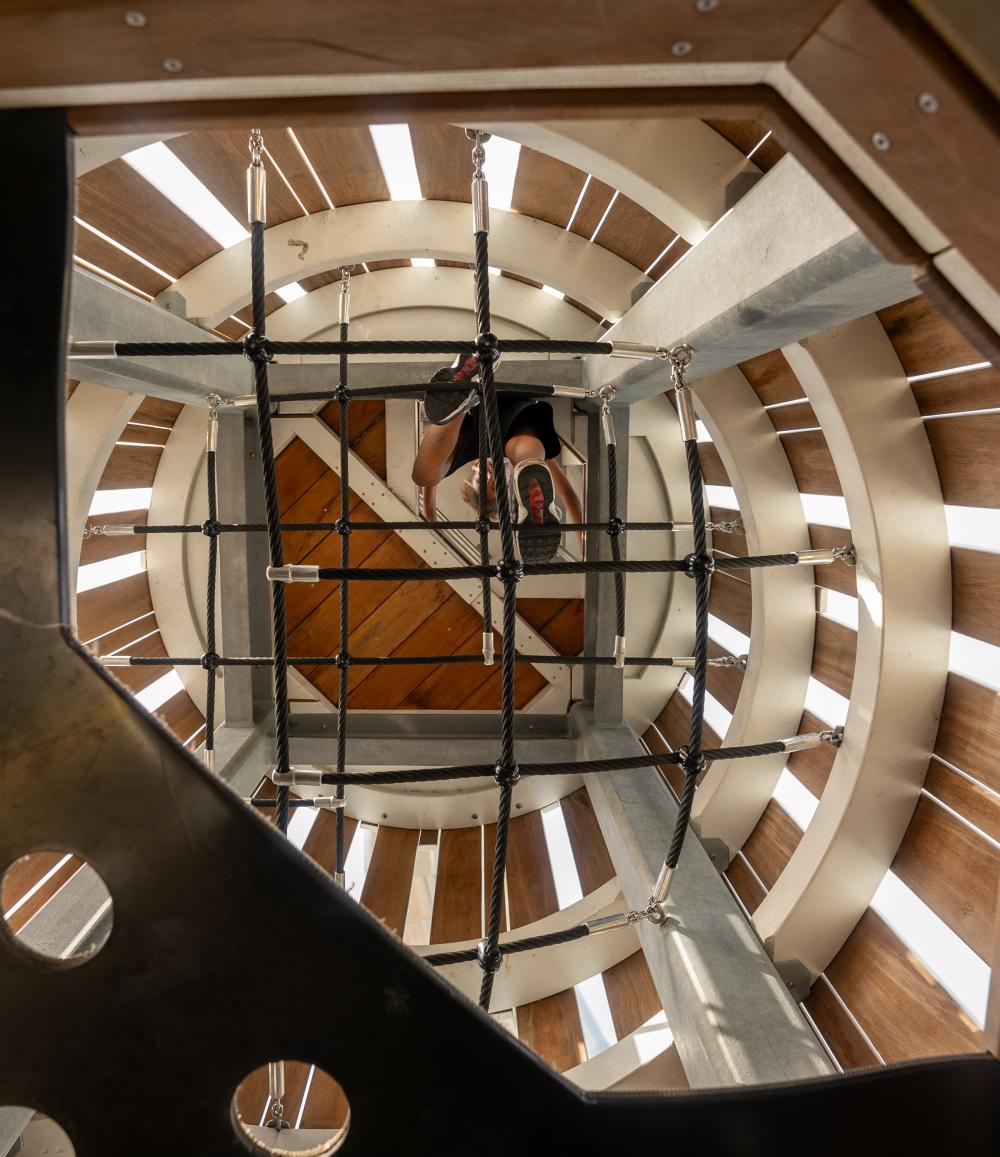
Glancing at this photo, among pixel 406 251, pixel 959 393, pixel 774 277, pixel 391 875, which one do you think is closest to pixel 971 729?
pixel 959 393

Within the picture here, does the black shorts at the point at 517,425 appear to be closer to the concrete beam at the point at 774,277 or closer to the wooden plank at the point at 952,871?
the concrete beam at the point at 774,277

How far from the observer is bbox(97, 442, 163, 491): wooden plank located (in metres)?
3.35

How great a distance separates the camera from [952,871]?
1825 mm

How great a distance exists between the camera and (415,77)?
0.69 m

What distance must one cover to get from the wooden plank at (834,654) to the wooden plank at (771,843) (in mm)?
555

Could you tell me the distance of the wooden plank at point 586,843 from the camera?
3.52 m

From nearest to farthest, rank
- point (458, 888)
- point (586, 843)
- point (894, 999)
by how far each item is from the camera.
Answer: point (894, 999) → point (586, 843) → point (458, 888)

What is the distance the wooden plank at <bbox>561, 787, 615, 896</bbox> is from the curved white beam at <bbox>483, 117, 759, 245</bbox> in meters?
2.72

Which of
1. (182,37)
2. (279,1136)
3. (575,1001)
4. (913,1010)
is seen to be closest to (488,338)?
(182,37)

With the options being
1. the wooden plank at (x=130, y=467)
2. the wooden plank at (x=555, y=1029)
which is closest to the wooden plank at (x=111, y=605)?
the wooden plank at (x=130, y=467)

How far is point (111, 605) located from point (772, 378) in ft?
10.9

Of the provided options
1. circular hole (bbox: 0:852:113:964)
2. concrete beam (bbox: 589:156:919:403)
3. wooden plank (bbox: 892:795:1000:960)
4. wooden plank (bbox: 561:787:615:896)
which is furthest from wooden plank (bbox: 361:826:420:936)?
concrete beam (bbox: 589:156:919:403)

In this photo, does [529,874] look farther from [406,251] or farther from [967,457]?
[406,251]

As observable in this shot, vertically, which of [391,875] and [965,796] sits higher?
[965,796]
